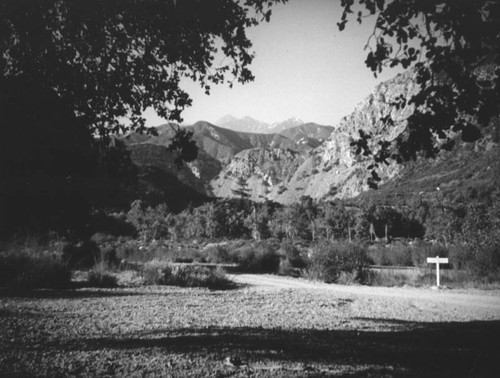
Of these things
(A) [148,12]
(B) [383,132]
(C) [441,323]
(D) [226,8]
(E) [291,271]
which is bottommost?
(E) [291,271]

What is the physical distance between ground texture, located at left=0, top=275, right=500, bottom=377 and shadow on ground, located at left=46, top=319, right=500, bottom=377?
15 millimetres

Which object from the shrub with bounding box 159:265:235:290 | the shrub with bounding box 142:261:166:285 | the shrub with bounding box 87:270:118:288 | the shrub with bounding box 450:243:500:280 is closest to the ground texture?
the shrub with bounding box 87:270:118:288

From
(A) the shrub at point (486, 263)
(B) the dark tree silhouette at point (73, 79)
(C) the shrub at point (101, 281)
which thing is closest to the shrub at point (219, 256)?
(C) the shrub at point (101, 281)

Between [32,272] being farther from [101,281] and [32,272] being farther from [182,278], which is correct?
[182,278]

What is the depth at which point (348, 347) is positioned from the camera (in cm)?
493

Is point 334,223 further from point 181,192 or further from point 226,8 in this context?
point 181,192

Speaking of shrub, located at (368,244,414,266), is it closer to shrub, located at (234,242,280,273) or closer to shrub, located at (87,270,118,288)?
shrub, located at (234,242,280,273)

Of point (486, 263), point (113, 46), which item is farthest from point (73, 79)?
point (486, 263)

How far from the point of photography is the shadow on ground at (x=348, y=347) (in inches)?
163

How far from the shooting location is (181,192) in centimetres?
15850

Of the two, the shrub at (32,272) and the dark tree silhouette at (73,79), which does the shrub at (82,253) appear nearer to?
the shrub at (32,272)

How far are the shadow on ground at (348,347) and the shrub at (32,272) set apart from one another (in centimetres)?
745

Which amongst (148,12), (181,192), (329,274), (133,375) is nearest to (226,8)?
(148,12)

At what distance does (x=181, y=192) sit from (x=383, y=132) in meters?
158
